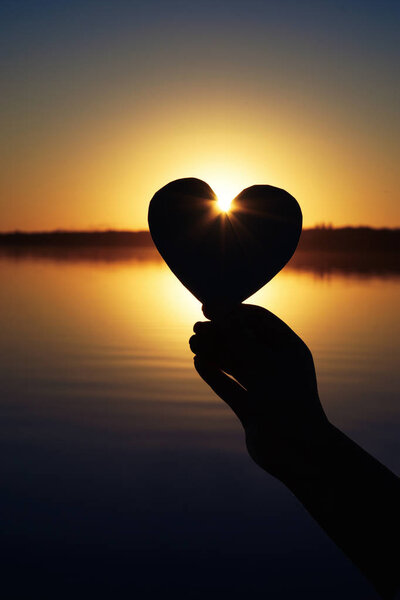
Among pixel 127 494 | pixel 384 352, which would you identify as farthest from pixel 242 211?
pixel 384 352

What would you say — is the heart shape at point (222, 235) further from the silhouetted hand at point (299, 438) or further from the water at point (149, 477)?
the water at point (149, 477)

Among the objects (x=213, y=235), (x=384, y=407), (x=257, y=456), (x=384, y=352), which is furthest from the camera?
(x=384, y=352)

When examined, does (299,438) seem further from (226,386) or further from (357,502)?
(226,386)

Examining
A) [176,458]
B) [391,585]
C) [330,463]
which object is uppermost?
[330,463]

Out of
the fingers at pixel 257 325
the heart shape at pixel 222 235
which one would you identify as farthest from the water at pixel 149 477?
the fingers at pixel 257 325

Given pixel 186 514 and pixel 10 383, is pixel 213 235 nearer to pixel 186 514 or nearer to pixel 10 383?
pixel 186 514

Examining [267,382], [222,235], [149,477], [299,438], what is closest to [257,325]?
[267,382]
